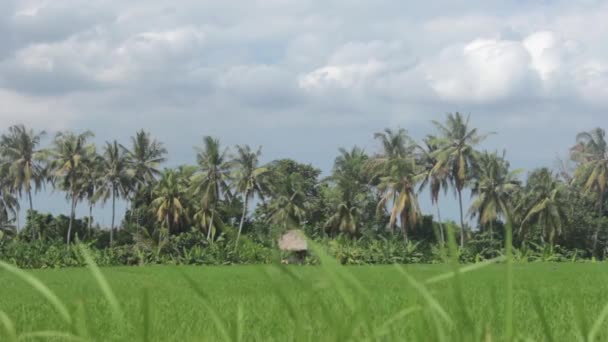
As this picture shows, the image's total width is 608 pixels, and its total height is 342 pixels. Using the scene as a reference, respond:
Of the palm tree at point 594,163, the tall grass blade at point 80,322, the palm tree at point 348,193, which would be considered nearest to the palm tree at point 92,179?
the palm tree at point 348,193

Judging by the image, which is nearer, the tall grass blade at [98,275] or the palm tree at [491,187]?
the tall grass blade at [98,275]

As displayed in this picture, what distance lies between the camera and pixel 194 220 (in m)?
60.4

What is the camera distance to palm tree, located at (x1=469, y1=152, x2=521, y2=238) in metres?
56.4

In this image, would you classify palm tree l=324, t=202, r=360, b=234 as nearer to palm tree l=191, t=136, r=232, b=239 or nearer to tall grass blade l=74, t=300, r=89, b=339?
palm tree l=191, t=136, r=232, b=239

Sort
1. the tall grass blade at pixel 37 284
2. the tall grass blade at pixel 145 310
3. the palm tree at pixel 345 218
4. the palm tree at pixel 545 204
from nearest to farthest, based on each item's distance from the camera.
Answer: the tall grass blade at pixel 145 310
the tall grass blade at pixel 37 284
the palm tree at pixel 545 204
the palm tree at pixel 345 218

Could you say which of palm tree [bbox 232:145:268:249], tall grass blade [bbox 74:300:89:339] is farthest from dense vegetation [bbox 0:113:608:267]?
tall grass blade [bbox 74:300:89:339]

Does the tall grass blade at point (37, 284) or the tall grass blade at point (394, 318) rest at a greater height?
the tall grass blade at point (37, 284)

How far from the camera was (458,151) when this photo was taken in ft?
187

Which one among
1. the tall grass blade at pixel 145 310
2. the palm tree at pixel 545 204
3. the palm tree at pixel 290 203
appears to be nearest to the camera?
the tall grass blade at pixel 145 310

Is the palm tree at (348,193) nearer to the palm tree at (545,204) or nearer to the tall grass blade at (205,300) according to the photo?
the palm tree at (545,204)

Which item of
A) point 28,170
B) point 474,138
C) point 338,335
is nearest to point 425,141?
point 474,138

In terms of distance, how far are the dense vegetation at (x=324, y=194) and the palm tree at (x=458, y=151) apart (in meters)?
0.08

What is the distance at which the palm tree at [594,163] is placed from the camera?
192ft

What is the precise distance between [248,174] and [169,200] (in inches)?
248
